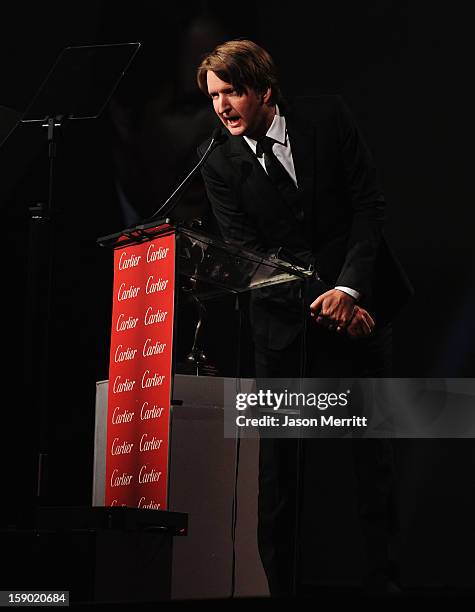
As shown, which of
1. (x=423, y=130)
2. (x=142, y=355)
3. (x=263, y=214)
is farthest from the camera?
(x=423, y=130)

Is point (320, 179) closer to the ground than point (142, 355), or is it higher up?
higher up

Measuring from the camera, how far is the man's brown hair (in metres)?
2.54

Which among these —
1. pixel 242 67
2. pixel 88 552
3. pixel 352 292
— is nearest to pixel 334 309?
pixel 352 292

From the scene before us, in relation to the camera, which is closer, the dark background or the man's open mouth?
the man's open mouth

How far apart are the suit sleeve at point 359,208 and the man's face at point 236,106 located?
277mm

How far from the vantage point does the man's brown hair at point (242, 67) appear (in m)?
2.54

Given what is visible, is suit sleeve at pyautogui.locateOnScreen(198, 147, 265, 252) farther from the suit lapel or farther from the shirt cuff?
the shirt cuff

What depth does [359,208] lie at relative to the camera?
2695mm

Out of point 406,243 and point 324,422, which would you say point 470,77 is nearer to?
point 406,243

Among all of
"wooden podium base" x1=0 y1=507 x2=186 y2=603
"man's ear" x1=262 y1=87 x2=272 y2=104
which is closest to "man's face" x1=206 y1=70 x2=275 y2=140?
"man's ear" x1=262 y1=87 x2=272 y2=104

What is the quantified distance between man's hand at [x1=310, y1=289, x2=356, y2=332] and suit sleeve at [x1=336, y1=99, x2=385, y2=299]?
0.19ft

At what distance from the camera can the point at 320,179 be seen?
2.68 meters

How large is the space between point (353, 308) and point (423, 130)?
1.11m

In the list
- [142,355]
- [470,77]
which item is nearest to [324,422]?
[142,355]
